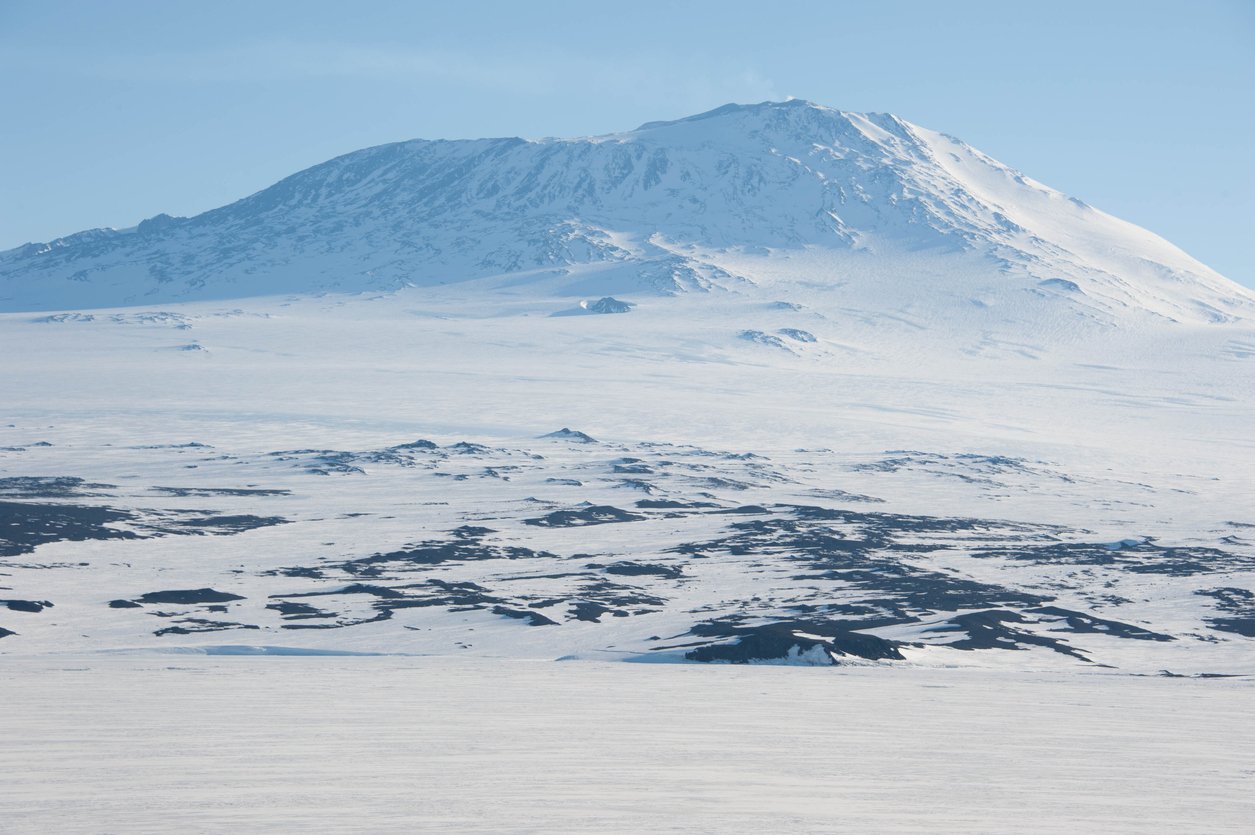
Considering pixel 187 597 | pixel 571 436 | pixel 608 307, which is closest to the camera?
pixel 187 597

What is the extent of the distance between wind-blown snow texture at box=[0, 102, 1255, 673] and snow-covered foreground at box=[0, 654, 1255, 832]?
8818 millimetres

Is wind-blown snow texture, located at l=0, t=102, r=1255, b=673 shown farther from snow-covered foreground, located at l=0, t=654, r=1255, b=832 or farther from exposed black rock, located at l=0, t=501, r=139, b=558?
snow-covered foreground, located at l=0, t=654, r=1255, b=832

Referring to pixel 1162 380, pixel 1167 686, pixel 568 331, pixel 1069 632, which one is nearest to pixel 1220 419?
pixel 1162 380

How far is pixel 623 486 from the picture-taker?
274ft

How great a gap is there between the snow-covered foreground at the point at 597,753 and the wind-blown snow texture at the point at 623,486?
28.9 ft

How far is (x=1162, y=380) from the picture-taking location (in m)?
176

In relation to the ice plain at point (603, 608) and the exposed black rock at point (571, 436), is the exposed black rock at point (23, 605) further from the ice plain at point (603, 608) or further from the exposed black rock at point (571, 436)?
the exposed black rock at point (571, 436)

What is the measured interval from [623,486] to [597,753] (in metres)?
66.5

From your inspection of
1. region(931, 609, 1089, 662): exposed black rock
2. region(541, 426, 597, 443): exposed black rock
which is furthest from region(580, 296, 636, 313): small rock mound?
region(931, 609, 1089, 662): exposed black rock

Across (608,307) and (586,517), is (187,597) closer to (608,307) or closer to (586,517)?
(586,517)

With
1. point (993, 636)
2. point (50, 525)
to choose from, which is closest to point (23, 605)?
point (50, 525)

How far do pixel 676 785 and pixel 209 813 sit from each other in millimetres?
4994

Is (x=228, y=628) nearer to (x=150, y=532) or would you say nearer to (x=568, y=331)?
(x=150, y=532)

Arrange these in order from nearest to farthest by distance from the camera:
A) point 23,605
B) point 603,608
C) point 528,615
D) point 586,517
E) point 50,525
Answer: point 23,605 → point 528,615 → point 603,608 → point 50,525 → point 586,517
